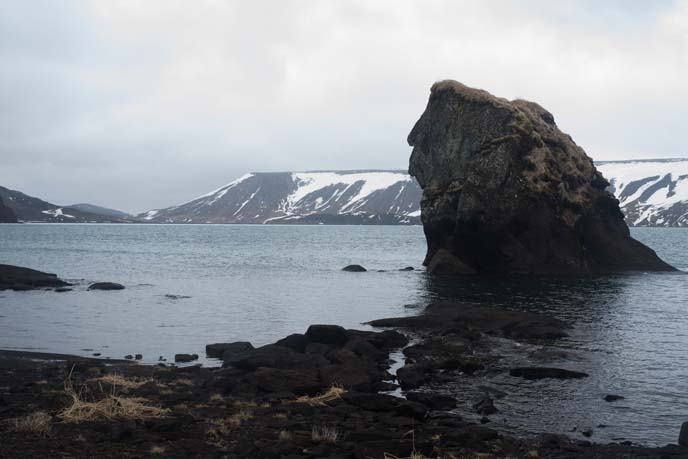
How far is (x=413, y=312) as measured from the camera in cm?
4112

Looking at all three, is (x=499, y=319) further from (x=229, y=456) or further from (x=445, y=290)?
(x=229, y=456)

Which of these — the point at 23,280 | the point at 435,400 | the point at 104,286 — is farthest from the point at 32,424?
the point at 23,280

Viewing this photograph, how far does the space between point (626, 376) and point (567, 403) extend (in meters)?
5.02

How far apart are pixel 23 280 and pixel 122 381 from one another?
40.4 metres

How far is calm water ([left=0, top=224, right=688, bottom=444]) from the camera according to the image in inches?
778

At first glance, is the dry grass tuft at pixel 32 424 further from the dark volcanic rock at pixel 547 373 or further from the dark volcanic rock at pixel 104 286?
the dark volcanic rock at pixel 104 286

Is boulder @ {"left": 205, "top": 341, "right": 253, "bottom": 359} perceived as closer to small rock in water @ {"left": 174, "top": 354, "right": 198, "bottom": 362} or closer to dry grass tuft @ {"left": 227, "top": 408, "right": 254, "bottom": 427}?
small rock in water @ {"left": 174, "top": 354, "right": 198, "bottom": 362}

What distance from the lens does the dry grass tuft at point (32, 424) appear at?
14.7 m

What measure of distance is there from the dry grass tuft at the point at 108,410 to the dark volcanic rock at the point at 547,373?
13.7 metres

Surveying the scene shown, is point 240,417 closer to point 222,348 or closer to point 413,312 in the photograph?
point 222,348

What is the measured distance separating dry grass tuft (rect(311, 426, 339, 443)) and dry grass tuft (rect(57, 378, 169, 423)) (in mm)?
4517

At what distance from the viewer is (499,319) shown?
117ft

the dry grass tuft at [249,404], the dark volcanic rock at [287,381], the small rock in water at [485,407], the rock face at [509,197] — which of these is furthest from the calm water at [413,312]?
the dry grass tuft at [249,404]

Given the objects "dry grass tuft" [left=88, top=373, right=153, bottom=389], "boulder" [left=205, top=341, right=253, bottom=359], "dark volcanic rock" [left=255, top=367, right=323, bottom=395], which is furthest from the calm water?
"dry grass tuft" [left=88, top=373, right=153, bottom=389]
